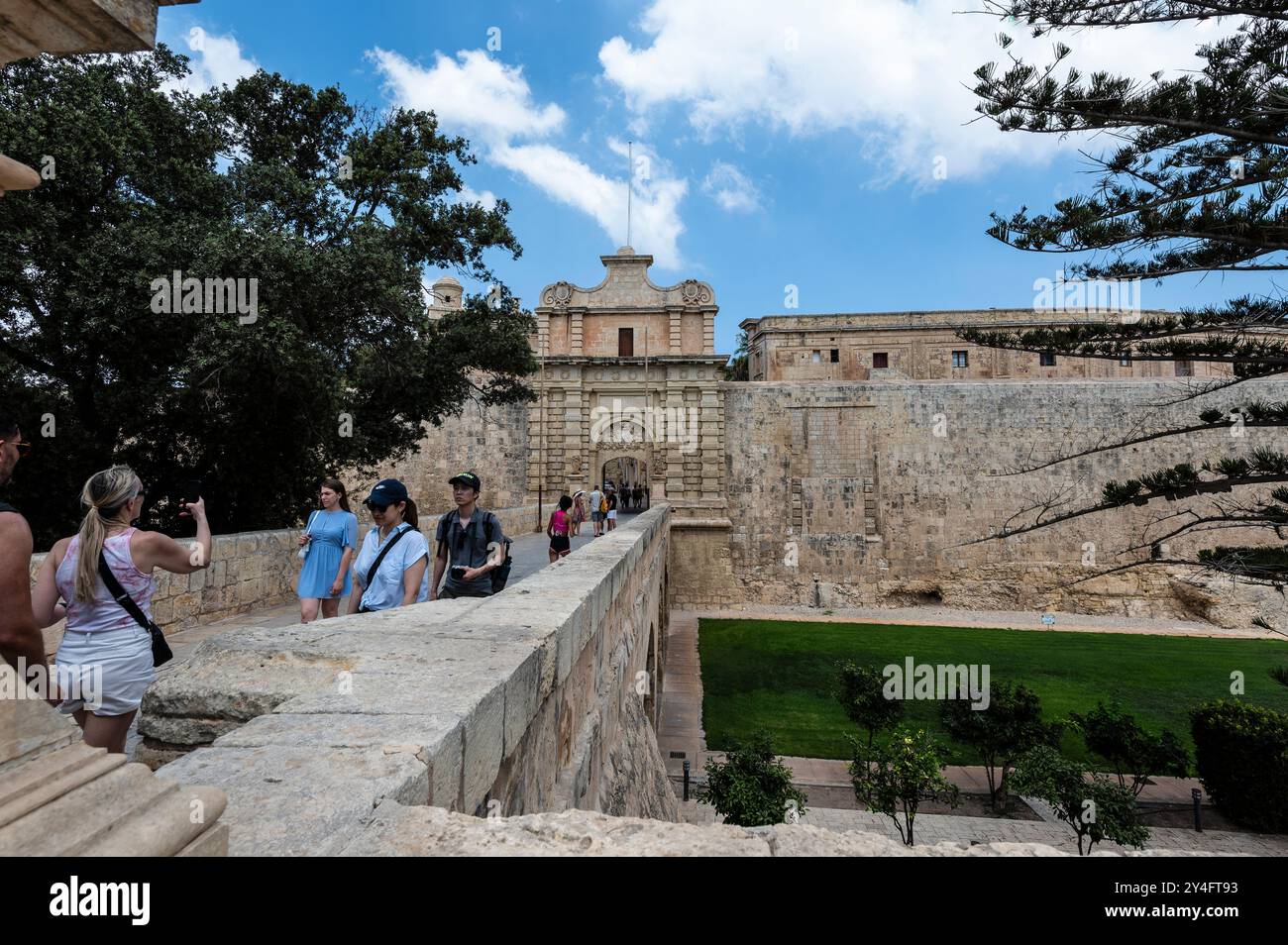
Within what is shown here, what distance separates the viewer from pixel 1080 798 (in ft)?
23.4

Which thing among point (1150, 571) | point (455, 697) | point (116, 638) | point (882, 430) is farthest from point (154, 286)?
point (1150, 571)

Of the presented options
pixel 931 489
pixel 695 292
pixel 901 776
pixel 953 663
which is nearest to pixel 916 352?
pixel 931 489

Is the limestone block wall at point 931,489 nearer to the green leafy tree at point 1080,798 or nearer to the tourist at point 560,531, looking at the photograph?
the green leafy tree at point 1080,798

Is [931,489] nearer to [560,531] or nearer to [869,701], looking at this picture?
[869,701]

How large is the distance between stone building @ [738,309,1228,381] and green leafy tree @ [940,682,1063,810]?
19.3 meters

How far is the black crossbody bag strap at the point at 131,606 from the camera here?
89.6 inches

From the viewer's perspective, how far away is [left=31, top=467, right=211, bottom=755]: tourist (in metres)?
2.22

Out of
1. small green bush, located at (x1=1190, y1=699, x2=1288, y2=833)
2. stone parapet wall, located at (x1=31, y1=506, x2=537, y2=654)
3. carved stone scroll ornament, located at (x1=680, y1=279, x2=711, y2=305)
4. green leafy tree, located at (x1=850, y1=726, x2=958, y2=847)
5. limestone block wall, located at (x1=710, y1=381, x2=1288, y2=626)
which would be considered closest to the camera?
stone parapet wall, located at (x1=31, y1=506, x2=537, y2=654)

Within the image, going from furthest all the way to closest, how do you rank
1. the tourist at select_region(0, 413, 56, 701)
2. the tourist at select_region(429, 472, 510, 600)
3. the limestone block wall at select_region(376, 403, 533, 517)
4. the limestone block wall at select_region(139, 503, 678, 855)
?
the limestone block wall at select_region(376, 403, 533, 517) < the tourist at select_region(429, 472, 510, 600) < the tourist at select_region(0, 413, 56, 701) < the limestone block wall at select_region(139, 503, 678, 855)

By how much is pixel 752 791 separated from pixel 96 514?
20.1 feet

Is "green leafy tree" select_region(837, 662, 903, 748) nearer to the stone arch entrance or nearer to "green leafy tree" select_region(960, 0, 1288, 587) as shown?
"green leafy tree" select_region(960, 0, 1288, 587)

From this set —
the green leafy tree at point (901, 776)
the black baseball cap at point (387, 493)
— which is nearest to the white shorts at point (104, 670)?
the black baseball cap at point (387, 493)

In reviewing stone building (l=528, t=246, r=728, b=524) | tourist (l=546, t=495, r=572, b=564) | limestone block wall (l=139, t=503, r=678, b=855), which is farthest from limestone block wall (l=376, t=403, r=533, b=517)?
limestone block wall (l=139, t=503, r=678, b=855)
